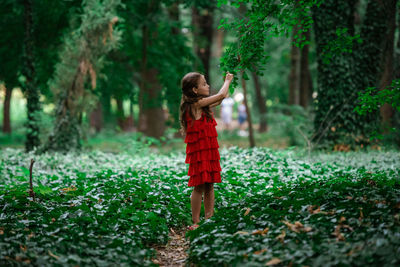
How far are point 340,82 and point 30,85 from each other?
33.5 feet

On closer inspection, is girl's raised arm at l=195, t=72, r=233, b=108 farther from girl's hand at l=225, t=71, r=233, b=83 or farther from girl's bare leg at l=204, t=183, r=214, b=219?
girl's bare leg at l=204, t=183, r=214, b=219

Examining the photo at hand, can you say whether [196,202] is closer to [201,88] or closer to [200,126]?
[200,126]

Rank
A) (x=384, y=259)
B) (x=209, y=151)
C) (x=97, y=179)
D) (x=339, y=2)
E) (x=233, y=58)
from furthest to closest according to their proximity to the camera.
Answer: (x=339, y=2), (x=97, y=179), (x=233, y=58), (x=209, y=151), (x=384, y=259)

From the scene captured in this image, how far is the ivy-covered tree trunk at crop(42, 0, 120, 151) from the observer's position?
39.3 feet

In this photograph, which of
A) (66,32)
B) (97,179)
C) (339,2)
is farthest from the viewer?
(66,32)

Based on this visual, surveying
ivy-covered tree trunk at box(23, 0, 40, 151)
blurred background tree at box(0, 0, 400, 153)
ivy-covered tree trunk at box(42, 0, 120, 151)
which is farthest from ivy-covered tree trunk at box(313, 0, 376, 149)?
ivy-covered tree trunk at box(23, 0, 40, 151)

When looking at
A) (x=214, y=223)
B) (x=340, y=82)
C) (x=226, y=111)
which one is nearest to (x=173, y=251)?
(x=214, y=223)

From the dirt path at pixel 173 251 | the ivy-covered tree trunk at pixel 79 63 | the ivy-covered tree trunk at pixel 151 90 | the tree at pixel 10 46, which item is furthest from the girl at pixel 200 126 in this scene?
the tree at pixel 10 46

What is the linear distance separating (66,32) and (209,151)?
1167cm

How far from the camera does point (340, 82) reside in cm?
1127

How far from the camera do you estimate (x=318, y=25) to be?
11.4 m

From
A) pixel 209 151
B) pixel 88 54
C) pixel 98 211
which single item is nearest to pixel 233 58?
pixel 209 151

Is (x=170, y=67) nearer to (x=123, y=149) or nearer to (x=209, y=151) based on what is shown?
(x=123, y=149)

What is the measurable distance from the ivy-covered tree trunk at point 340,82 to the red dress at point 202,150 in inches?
275
